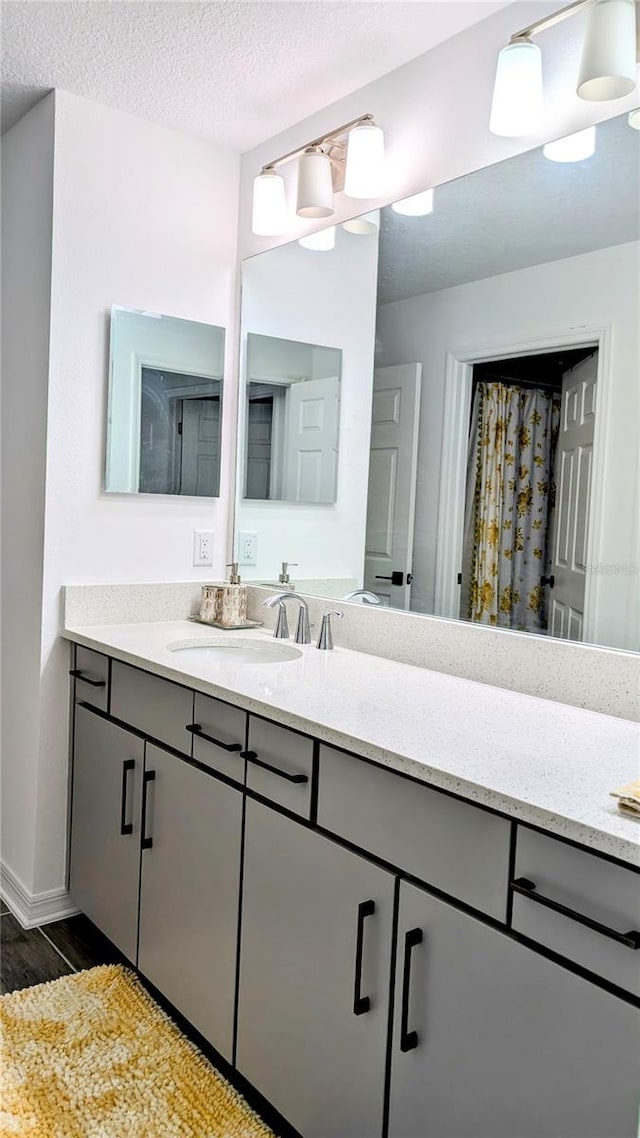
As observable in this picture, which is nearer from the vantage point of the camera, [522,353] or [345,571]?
[522,353]

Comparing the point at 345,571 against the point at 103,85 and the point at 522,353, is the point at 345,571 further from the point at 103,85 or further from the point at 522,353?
the point at 103,85

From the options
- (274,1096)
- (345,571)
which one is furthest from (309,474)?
(274,1096)

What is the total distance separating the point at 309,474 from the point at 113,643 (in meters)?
0.76

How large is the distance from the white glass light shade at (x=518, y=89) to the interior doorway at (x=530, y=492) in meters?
0.46

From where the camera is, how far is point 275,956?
1.54 metres

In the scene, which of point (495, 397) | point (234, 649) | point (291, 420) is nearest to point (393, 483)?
point (495, 397)

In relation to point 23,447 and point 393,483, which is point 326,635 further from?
point 23,447

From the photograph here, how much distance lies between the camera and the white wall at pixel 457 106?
1.64m

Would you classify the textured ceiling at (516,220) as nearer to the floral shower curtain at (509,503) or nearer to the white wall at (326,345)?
the white wall at (326,345)

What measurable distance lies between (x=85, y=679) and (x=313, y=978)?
1.13m

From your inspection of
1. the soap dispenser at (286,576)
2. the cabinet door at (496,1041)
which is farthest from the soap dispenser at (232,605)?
the cabinet door at (496,1041)

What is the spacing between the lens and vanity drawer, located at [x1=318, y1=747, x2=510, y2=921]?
1.14m

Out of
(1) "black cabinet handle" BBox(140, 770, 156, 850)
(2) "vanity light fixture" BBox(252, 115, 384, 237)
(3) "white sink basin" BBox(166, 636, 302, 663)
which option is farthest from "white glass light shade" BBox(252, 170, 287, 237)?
(1) "black cabinet handle" BBox(140, 770, 156, 850)

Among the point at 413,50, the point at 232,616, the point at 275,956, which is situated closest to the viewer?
the point at 275,956
